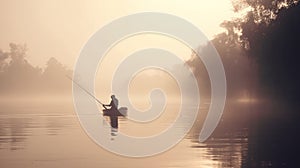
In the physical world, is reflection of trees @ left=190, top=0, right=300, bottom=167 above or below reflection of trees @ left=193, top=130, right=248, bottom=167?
above

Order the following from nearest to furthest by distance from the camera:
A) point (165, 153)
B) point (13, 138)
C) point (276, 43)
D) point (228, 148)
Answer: point (165, 153) → point (228, 148) → point (13, 138) → point (276, 43)

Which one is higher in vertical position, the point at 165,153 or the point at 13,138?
the point at 13,138

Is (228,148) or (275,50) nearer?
(228,148)

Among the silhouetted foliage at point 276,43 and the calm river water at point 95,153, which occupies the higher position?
the silhouetted foliage at point 276,43

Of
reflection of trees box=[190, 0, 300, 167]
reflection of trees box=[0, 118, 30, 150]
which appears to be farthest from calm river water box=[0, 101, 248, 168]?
reflection of trees box=[190, 0, 300, 167]

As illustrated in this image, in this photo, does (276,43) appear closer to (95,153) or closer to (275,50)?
(275,50)

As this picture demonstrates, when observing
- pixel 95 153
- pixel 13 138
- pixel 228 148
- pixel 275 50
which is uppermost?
pixel 275 50

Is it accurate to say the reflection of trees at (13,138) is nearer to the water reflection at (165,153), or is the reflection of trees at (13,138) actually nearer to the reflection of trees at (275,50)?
the water reflection at (165,153)

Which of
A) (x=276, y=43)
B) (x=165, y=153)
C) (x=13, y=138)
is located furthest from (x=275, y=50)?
(x=165, y=153)

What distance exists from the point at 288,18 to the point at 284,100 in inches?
452

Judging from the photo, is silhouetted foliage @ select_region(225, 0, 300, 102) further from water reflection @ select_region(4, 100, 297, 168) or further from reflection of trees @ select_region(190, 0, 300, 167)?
water reflection @ select_region(4, 100, 297, 168)

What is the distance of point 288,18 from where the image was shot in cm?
6712

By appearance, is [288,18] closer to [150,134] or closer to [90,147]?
[150,134]

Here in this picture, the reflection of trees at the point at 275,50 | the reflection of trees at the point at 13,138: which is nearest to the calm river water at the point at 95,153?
the reflection of trees at the point at 13,138
